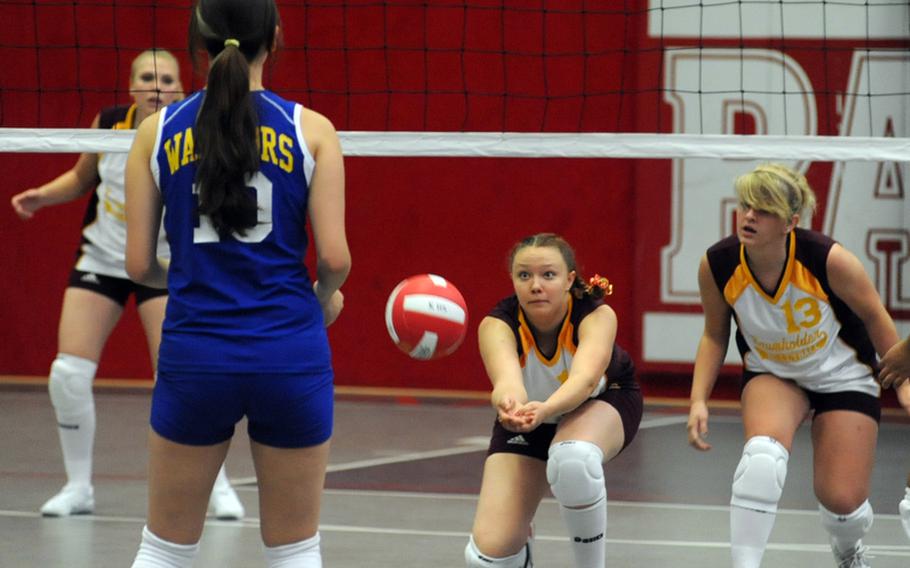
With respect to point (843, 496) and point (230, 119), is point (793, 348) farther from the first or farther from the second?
point (230, 119)

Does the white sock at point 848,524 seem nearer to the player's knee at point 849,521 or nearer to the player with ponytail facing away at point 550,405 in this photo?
the player's knee at point 849,521

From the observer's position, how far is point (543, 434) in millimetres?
4594

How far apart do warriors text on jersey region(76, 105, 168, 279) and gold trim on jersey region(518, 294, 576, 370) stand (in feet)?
6.05

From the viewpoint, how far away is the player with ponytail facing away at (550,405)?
4.29 meters

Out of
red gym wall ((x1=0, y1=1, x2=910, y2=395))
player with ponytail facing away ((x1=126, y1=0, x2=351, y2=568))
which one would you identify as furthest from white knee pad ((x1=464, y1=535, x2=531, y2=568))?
red gym wall ((x1=0, y1=1, x2=910, y2=395))

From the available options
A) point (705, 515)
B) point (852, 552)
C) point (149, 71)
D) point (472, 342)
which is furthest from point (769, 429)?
point (472, 342)

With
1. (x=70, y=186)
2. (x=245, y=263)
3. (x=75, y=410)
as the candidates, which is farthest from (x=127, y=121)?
(x=245, y=263)

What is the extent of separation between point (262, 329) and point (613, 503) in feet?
11.2

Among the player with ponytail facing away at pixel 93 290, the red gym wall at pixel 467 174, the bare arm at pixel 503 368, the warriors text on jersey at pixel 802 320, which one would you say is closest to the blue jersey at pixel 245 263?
the bare arm at pixel 503 368

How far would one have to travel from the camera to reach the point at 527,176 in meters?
9.44

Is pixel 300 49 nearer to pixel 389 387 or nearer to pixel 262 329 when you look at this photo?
pixel 389 387

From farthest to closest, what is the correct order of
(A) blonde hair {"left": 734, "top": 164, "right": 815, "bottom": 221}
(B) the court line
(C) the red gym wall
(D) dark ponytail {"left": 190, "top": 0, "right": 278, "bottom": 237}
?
(C) the red gym wall < (B) the court line < (A) blonde hair {"left": 734, "top": 164, "right": 815, "bottom": 221} < (D) dark ponytail {"left": 190, "top": 0, "right": 278, "bottom": 237}

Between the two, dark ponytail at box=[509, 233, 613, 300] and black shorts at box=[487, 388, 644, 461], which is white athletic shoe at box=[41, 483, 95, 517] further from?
dark ponytail at box=[509, 233, 613, 300]

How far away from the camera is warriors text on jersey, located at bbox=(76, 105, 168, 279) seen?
5918 mm
